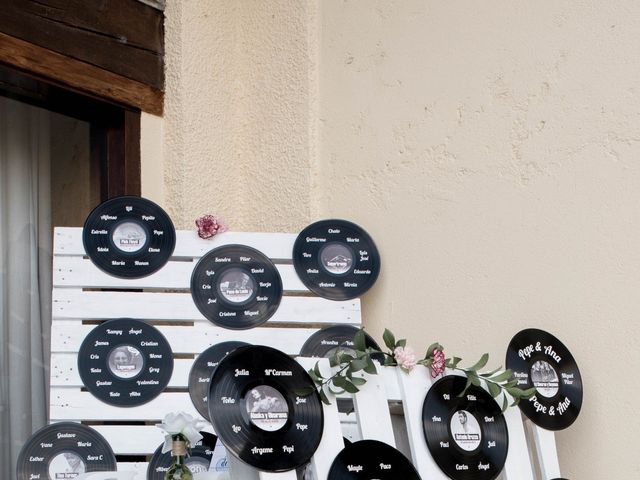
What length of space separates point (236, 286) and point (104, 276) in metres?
0.36

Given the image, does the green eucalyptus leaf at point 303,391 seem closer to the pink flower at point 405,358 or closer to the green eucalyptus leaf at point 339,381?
the green eucalyptus leaf at point 339,381

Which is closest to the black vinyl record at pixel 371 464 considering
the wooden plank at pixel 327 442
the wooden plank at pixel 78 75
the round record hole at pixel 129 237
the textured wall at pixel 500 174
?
the wooden plank at pixel 327 442

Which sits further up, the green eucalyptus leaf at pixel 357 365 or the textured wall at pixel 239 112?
the textured wall at pixel 239 112

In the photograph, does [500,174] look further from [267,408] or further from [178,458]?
[178,458]

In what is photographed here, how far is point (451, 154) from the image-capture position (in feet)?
8.27

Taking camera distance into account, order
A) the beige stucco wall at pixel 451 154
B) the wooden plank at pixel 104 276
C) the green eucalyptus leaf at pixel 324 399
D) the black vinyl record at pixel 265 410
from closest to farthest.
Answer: the black vinyl record at pixel 265 410 < the green eucalyptus leaf at pixel 324 399 < the beige stucco wall at pixel 451 154 < the wooden plank at pixel 104 276

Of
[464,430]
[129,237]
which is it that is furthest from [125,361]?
[464,430]

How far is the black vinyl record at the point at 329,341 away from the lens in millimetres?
2496

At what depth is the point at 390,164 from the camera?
2.67m

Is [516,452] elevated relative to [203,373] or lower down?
lower down

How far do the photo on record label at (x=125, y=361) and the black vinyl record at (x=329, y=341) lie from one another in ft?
1.49

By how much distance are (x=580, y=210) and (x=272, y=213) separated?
104cm

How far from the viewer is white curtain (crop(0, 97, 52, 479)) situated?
250cm

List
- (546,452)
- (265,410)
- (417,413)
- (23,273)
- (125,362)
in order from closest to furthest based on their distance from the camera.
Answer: (265,410), (417,413), (546,452), (125,362), (23,273)
